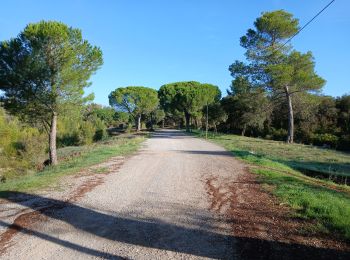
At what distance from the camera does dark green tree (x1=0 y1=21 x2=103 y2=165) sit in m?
17.6

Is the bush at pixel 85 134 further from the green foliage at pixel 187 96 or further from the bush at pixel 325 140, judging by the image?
the bush at pixel 325 140

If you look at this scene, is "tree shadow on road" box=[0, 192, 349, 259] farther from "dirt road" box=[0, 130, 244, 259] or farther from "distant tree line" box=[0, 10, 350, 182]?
"distant tree line" box=[0, 10, 350, 182]

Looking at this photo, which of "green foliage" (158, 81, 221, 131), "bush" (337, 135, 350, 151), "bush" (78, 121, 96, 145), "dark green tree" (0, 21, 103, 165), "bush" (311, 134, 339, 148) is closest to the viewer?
"dark green tree" (0, 21, 103, 165)

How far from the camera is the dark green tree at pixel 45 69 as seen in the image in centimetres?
1756

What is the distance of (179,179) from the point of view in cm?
1066

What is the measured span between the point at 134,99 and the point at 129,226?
55783 millimetres

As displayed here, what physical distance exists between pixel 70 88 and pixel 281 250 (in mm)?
16465

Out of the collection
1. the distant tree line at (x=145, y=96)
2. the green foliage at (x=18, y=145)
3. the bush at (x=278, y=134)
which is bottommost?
the green foliage at (x=18, y=145)

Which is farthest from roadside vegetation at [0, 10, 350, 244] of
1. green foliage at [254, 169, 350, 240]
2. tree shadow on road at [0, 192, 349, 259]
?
tree shadow on road at [0, 192, 349, 259]

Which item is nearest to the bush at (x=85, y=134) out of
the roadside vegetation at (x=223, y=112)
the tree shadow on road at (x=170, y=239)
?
the roadside vegetation at (x=223, y=112)

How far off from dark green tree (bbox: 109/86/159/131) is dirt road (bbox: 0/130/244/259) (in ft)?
168

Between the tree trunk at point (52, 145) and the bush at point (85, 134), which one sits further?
the bush at point (85, 134)

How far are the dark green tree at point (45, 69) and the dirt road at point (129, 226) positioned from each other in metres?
10.5

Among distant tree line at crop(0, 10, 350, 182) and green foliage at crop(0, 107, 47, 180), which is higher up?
distant tree line at crop(0, 10, 350, 182)
